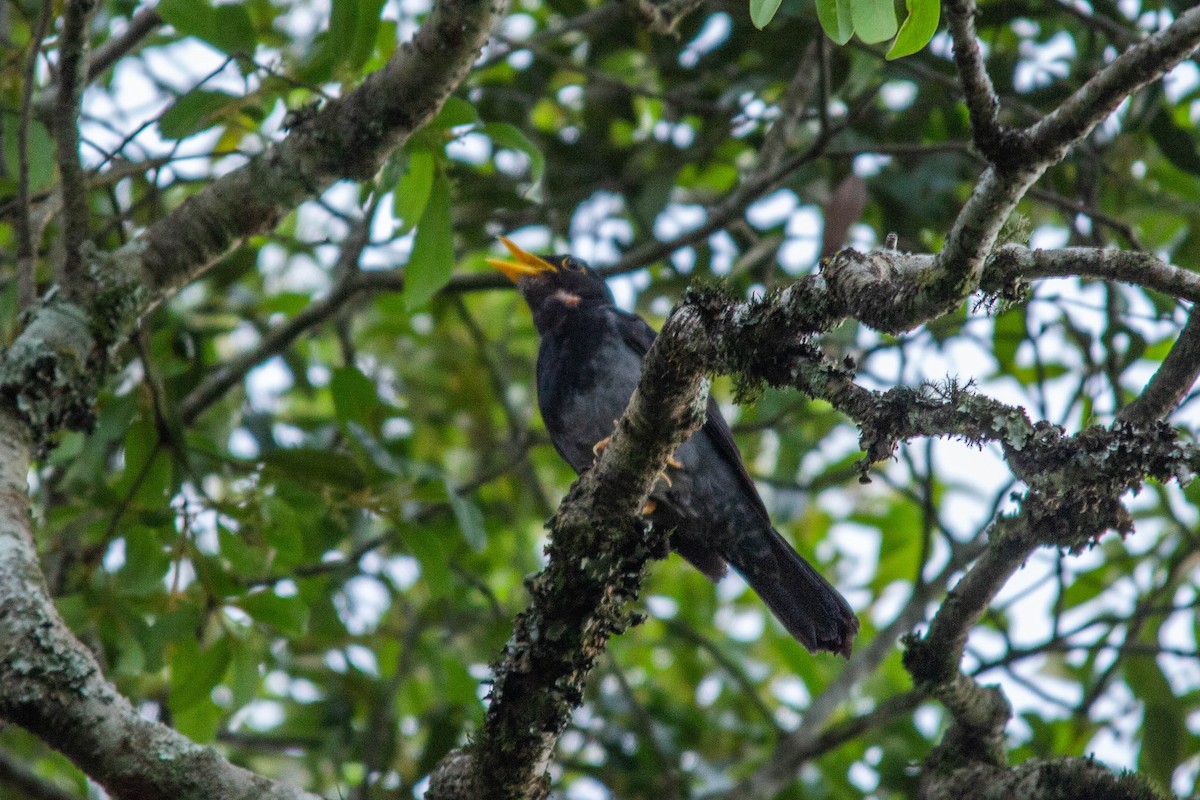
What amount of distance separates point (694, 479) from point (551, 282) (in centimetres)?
142

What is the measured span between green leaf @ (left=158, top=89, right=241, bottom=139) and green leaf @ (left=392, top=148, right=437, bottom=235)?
0.61m

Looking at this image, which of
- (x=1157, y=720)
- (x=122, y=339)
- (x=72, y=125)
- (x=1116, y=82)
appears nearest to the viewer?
(x=1116, y=82)

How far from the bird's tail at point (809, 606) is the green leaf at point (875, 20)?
2.31 m

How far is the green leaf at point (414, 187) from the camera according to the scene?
409 centimetres

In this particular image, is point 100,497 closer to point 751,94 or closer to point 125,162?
point 125,162

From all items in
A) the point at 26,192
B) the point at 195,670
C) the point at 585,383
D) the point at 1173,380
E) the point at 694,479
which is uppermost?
the point at 585,383

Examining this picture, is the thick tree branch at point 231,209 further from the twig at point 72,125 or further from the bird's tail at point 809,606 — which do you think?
the bird's tail at point 809,606

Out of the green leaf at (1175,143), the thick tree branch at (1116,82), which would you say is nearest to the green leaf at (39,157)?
the thick tree branch at (1116,82)

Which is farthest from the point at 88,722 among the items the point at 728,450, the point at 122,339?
the point at 728,450

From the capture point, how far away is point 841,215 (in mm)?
4363

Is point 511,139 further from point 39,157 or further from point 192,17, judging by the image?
point 39,157

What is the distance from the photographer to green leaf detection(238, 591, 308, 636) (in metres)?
4.11

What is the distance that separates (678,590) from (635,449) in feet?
14.8

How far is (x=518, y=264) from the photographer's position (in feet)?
18.6
